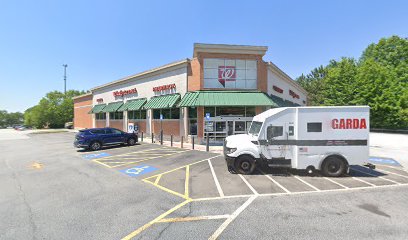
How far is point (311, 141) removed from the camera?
8477 millimetres

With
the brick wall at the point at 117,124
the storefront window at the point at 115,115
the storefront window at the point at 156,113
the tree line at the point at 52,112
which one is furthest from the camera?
the tree line at the point at 52,112

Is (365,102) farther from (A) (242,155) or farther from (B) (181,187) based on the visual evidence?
(B) (181,187)

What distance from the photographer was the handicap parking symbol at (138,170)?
9232mm

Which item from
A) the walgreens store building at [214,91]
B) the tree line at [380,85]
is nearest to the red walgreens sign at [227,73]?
the walgreens store building at [214,91]

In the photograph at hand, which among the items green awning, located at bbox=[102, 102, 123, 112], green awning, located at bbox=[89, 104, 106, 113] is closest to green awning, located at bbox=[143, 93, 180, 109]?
green awning, located at bbox=[102, 102, 123, 112]

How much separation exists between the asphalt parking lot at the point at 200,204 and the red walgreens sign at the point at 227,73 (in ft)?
36.4

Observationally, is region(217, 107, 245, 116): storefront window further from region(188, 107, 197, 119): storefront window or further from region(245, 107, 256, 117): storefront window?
region(188, 107, 197, 119): storefront window

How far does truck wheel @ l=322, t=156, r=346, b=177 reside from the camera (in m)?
8.46

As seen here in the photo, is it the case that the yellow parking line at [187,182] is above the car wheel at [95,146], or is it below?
below

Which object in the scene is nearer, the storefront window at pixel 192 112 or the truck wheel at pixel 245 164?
the truck wheel at pixel 245 164

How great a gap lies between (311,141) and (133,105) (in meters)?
22.3

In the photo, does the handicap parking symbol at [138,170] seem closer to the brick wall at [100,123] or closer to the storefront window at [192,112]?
the storefront window at [192,112]

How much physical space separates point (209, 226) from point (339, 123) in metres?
7.19

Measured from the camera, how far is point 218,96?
59.2 ft
